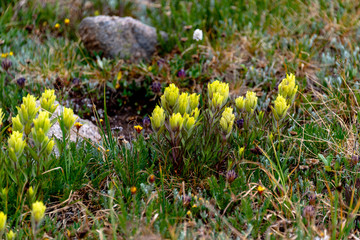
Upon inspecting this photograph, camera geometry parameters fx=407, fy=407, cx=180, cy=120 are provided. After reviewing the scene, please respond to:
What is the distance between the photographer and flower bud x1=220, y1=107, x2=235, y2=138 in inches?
120

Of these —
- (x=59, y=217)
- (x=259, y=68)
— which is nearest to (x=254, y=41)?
(x=259, y=68)

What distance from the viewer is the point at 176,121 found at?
116 inches

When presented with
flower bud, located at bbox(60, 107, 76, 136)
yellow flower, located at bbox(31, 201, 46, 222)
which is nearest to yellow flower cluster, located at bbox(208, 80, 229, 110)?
flower bud, located at bbox(60, 107, 76, 136)

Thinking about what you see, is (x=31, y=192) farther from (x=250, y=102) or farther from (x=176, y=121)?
(x=250, y=102)

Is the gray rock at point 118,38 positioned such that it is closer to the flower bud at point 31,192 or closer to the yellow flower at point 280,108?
the yellow flower at point 280,108

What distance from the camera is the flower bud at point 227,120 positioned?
3.05 metres

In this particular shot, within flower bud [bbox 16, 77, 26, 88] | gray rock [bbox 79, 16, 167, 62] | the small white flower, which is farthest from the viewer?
gray rock [bbox 79, 16, 167, 62]

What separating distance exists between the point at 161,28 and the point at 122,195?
135 inches

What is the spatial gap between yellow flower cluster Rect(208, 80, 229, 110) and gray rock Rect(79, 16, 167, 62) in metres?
2.41

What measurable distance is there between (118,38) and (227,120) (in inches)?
113

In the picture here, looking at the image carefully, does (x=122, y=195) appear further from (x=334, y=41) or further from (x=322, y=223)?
(x=334, y=41)

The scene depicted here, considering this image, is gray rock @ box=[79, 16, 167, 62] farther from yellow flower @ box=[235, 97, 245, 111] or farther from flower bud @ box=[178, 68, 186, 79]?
yellow flower @ box=[235, 97, 245, 111]

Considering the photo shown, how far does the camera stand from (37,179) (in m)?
2.88

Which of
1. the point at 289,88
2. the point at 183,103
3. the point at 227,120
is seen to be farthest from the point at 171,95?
the point at 289,88
